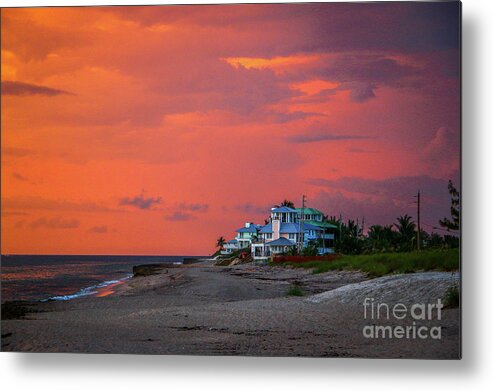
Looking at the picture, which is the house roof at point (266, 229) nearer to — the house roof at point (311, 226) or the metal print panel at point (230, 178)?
the metal print panel at point (230, 178)

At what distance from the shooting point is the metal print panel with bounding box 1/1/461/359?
7.44 meters

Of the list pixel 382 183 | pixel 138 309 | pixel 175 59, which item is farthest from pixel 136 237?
pixel 382 183

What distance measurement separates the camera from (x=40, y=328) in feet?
25.6

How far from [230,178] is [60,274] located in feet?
6.51

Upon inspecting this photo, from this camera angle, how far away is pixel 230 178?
8.05 meters

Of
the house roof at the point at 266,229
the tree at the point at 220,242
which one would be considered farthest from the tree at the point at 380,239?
the tree at the point at 220,242

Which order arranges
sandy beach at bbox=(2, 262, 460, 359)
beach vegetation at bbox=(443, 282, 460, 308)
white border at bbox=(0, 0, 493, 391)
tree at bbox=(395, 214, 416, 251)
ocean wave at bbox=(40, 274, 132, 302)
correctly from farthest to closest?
1. ocean wave at bbox=(40, 274, 132, 302)
2. tree at bbox=(395, 214, 416, 251)
3. sandy beach at bbox=(2, 262, 460, 359)
4. beach vegetation at bbox=(443, 282, 460, 308)
5. white border at bbox=(0, 0, 493, 391)

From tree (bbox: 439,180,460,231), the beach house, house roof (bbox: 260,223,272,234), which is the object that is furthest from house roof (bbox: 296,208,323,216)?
tree (bbox: 439,180,460,231)

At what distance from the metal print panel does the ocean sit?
2 cm

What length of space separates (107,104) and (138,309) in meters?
2.02

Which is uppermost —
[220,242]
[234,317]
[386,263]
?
[220,242]

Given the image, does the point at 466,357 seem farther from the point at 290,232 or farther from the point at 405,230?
the point at 290,232

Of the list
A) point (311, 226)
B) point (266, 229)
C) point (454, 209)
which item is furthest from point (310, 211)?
point (454, 209)

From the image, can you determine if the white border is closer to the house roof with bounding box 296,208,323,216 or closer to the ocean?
the ocean
